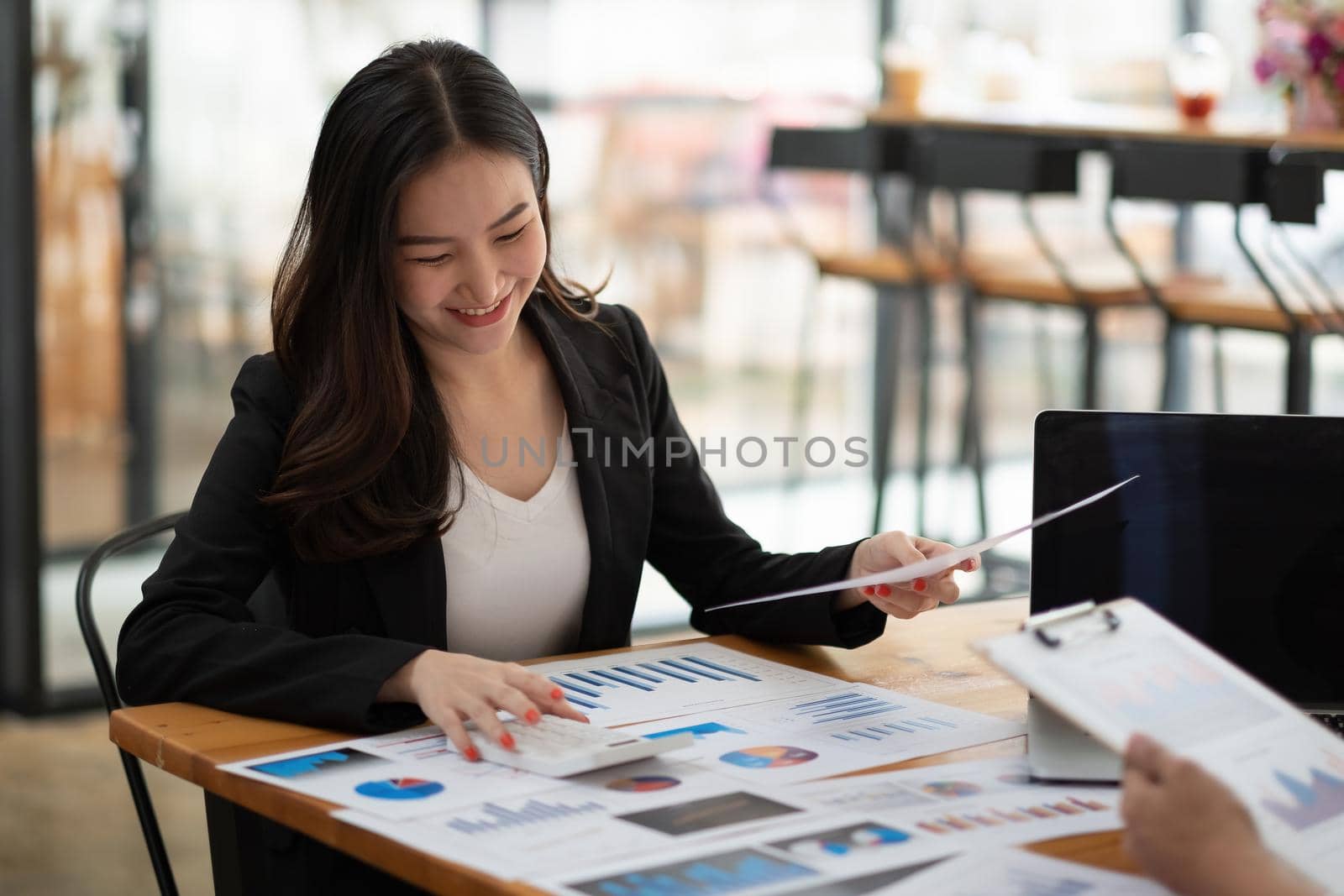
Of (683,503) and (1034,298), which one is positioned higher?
(1034,298)

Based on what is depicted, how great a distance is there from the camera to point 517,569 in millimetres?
1790

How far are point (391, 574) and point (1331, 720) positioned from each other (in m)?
0.88

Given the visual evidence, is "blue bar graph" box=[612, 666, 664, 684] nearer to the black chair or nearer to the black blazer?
the black blazer

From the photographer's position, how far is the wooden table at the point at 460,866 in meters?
1.18

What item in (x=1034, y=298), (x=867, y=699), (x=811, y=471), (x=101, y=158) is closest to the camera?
(x=867, y=699)

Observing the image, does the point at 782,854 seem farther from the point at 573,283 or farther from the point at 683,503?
the point at 573,283

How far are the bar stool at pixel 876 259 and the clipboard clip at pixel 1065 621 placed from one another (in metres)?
2.95

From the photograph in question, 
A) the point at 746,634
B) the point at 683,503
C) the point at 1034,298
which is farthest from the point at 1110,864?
the point at 1034,298

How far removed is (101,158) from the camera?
3678mm

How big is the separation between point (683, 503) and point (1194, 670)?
823 millimetres

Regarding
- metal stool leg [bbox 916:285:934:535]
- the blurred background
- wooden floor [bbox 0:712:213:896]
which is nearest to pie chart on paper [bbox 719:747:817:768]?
wooden floor [bbox 0:712:213:896]

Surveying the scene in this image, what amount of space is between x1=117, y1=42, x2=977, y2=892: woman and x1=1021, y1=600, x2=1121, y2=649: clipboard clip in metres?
0.30

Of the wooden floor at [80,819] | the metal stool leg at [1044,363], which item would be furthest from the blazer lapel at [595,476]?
the metal stool leg at [1044,363]

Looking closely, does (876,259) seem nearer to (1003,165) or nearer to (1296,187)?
(1003,165)
